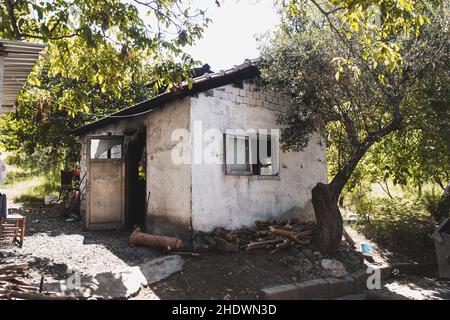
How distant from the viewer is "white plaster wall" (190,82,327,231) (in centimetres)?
709

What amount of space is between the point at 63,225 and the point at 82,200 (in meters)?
1.64

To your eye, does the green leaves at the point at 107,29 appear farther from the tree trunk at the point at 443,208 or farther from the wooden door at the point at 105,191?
the tree trunk at the point at 443,208

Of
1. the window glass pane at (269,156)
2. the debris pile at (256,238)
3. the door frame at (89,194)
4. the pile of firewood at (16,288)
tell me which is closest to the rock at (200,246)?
the debris pile at (256,238)

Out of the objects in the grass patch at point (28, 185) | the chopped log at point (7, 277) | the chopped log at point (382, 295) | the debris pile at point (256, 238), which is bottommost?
the chopped log at point (382, 295)

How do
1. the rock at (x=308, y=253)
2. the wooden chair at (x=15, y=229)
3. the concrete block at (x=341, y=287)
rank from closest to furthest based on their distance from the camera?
1. the concrete block at (x=341, y=287)
2. the rock at (x=308, y=253)
3. the wooden chair at (x=15, y=229)

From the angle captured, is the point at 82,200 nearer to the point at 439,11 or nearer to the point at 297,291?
the point at 297,291

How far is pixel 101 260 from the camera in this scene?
6.48 meters

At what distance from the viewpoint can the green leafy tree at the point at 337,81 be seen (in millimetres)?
6656

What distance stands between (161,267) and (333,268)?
9.88 feet

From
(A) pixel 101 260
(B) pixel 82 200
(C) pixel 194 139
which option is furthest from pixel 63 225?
(C) pixel 194 139

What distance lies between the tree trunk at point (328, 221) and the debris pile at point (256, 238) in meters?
0.31

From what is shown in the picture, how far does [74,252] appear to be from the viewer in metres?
6.96

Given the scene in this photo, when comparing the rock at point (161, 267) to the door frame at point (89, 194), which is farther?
the door frame at point (89, 194)

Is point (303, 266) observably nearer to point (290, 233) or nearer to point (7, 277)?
point (290, 233)
